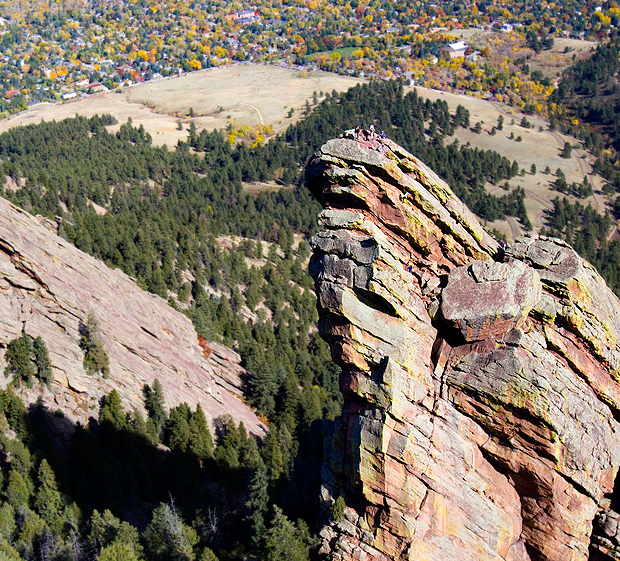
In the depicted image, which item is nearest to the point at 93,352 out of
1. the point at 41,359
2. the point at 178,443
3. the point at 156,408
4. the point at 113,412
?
the point at 41,359

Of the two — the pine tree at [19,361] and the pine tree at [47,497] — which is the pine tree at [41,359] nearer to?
the pine tree at [19,361]

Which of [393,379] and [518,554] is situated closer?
[393,379]

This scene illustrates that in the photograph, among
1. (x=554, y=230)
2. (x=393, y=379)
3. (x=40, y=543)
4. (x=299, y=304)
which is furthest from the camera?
(x=554, y=230)

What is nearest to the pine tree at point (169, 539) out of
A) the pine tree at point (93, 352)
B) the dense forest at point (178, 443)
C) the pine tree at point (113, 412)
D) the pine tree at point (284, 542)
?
the dense forest at point (178, 443)

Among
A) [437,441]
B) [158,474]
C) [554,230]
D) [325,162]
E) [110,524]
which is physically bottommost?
[554,230]

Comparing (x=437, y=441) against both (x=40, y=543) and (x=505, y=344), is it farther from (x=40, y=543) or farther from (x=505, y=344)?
(x=40, y=543)

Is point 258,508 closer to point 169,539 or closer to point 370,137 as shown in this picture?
point 169,539

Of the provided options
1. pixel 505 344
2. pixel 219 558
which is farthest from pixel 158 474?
pixel 505 344
